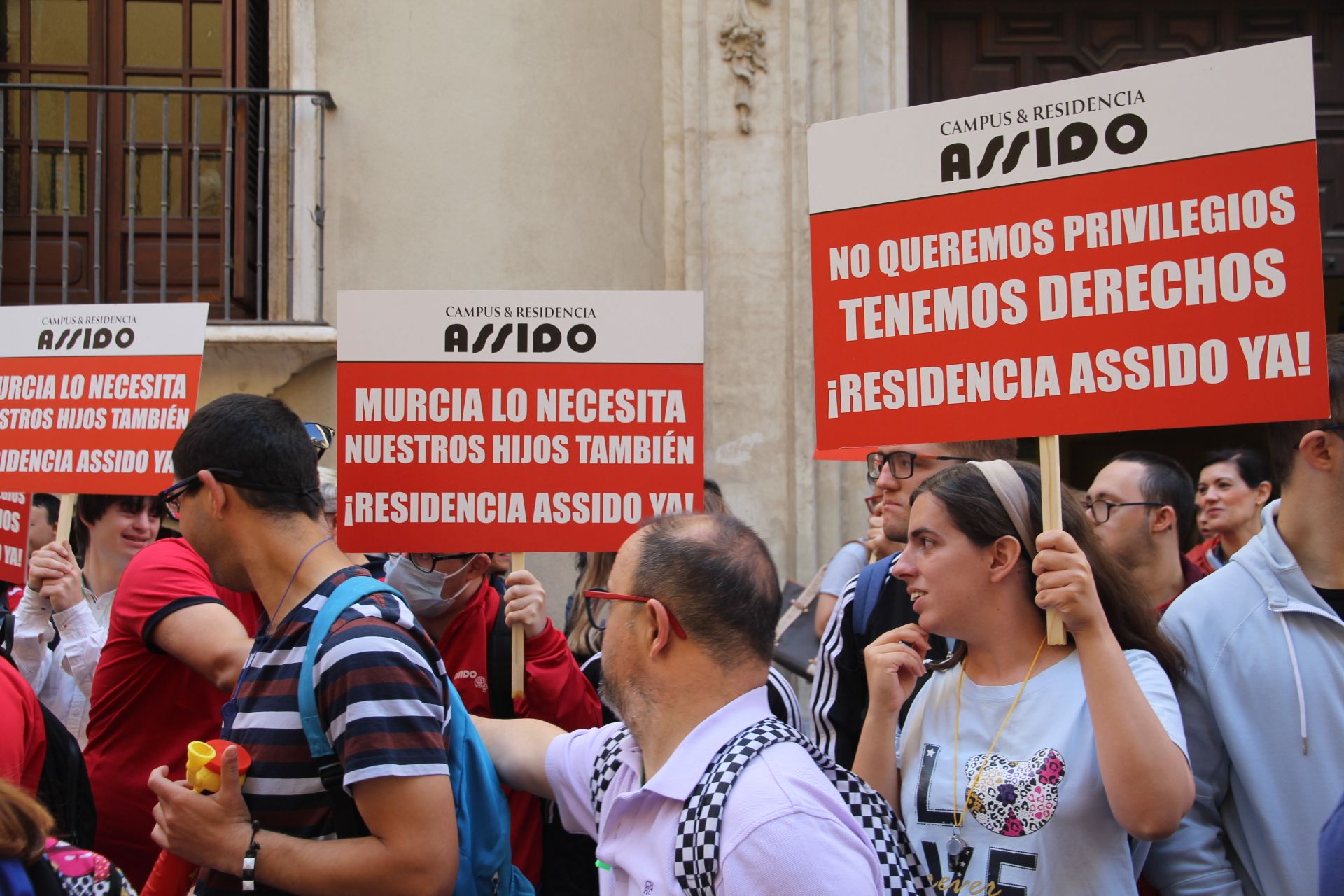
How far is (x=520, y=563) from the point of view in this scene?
3271mm

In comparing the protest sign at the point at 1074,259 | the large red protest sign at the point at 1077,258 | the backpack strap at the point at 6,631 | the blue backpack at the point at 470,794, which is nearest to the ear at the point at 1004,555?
the protest sign at the point at 1074,259

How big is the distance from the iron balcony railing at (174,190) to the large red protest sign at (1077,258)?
489 centimetres

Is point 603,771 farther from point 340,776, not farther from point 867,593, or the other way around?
point 867,593

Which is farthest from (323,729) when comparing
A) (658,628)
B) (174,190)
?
(174,190)

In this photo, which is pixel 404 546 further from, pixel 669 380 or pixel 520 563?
pixel 669 380

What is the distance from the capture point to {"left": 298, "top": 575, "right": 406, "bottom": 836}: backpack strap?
214 cm

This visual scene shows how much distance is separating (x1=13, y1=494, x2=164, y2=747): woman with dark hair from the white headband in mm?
2457

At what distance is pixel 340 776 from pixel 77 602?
202 centimetres

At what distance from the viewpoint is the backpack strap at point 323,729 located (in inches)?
84.1

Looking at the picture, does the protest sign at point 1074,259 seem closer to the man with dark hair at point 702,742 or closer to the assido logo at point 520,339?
the man with dark hair at point 702,742

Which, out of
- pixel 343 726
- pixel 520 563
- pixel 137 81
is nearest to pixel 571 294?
pixel 520 563

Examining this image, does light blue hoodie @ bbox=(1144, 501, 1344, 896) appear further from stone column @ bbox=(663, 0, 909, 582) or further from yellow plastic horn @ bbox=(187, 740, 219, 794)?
stone column @ bbox=(663, 0, 909, 582)

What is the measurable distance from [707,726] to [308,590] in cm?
87

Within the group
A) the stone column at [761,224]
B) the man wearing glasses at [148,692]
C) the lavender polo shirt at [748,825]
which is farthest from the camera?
the stone column at [761,224]
